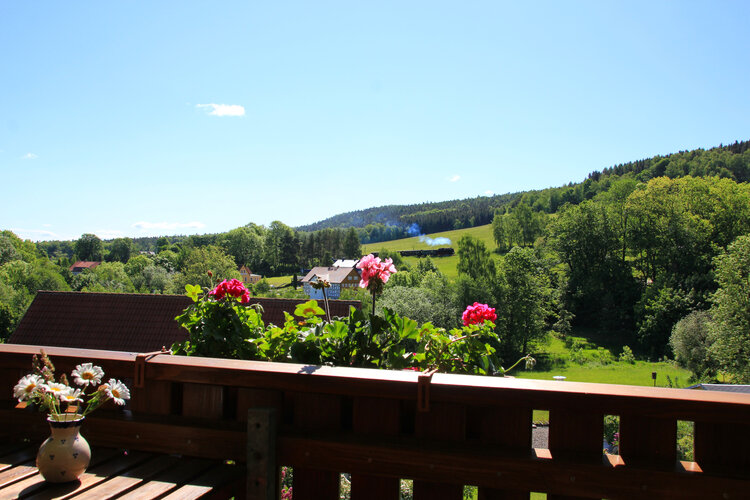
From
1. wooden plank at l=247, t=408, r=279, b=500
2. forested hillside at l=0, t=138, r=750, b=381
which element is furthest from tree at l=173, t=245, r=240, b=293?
wooden plank at l=247, t=408, r=279, b=500

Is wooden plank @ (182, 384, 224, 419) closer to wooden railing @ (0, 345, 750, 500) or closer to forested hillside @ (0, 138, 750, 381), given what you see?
wooden railing @ (0, 345, 750, 500)

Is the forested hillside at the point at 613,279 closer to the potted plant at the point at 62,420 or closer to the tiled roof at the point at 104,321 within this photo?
the tiled roof at the point at 104,321

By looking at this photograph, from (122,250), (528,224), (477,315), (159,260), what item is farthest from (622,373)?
(122,250)

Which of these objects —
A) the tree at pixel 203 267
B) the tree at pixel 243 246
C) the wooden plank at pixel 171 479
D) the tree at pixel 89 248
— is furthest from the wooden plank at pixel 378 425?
the tree at pixel 89 248

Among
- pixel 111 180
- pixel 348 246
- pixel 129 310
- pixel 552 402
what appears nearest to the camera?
pixel 552 402

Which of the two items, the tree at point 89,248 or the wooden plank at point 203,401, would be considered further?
the tree at point 89,248

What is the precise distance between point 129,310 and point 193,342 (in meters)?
11.3

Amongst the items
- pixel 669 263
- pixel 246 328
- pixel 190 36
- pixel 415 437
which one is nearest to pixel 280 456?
pixel 415 437

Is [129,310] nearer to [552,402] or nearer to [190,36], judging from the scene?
[190,36]

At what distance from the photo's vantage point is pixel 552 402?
42.3 inches

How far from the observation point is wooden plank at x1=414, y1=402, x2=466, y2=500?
45.4 inches

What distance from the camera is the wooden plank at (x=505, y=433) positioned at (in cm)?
A: 111

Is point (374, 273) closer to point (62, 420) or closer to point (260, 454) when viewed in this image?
point (260, 454)

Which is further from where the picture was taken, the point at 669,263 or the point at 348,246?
the point at 348,246
